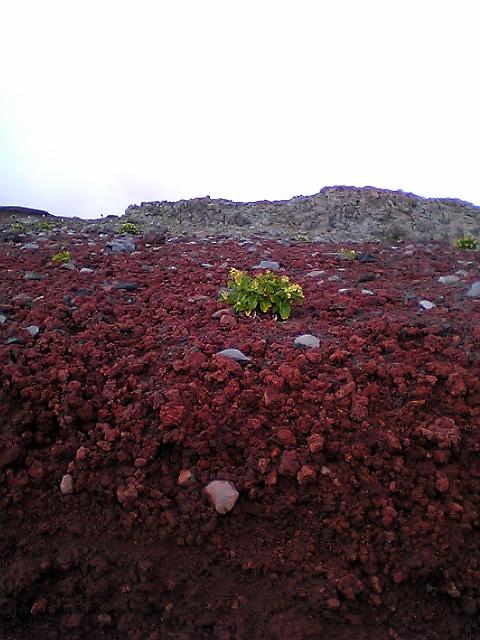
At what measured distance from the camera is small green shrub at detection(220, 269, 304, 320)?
16.3ft

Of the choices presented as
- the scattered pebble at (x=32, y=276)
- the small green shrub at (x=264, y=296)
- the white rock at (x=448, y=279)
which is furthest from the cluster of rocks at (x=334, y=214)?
the small green shrub at (x=264, y=296)

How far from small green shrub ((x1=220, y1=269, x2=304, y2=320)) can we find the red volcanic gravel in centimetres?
28

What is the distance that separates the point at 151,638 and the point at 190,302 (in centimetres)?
335

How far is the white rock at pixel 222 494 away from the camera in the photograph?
2.97 m

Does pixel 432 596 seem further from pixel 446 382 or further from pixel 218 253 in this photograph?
pixel 218 253

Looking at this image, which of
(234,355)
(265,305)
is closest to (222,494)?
(234,355)

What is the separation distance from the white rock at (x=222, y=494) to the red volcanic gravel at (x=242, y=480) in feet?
0.13

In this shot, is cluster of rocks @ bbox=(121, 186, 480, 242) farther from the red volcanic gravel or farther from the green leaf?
the red volcanic gravel

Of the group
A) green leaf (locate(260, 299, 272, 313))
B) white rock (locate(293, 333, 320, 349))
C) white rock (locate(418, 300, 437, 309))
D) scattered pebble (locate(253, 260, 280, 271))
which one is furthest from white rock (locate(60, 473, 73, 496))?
scattered pebble (locate(253, 260, 280, 271))

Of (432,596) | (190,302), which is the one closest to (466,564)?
(432,596)

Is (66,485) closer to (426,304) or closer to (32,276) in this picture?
(426,304)

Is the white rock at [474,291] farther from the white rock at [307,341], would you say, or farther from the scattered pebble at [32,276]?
the scattered pebble at [32,276]

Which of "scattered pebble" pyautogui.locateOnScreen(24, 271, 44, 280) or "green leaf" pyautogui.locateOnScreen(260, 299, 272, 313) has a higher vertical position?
"green leaf" pyautogui.locateOnScreen(260, 299, 272, 313)

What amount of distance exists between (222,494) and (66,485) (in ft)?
3.20
